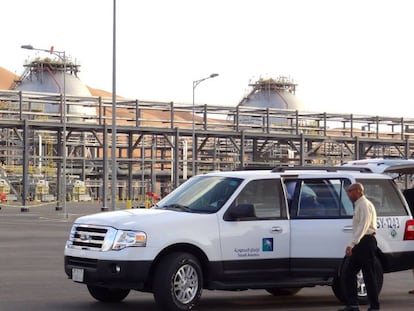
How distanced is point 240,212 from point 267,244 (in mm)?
668

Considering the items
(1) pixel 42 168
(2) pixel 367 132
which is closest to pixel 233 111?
(2) pixel 367 132

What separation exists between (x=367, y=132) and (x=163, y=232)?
5727 cm

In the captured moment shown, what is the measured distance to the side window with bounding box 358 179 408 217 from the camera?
46.3 ft

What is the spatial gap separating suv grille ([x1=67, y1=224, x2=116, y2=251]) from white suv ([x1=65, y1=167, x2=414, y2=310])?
0.05ft

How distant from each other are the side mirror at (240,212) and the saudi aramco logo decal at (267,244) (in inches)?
16.2

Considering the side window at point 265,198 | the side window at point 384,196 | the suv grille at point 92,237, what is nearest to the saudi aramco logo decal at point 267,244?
the side window at point 265,198

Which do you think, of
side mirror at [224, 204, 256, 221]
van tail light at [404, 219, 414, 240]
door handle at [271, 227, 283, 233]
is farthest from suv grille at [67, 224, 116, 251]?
van tail light at [404, 219, 414, 240]

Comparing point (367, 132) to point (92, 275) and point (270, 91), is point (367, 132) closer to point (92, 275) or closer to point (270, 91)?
point (270, 91)

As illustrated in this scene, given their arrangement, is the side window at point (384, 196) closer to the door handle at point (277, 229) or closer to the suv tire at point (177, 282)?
the door handle at point (277, 229)

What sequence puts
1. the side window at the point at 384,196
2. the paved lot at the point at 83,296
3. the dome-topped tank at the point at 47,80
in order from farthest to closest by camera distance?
the dome-topped tank at the point at 47,80 → the side window at the point at 384,196 → the paved lot at the point at 83,296

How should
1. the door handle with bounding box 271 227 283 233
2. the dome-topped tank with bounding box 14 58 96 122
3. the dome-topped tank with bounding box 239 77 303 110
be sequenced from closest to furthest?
the door handle with bounding box 271 227 283 233
the dome-topped tank with bounding box 14 58 96 122
the dome-topped tank with bounding box 239 77 303 110

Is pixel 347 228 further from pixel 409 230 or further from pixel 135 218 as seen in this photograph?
pixel 135 218

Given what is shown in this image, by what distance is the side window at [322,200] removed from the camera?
531 inches

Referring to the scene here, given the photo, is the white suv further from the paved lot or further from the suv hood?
the paved lot
